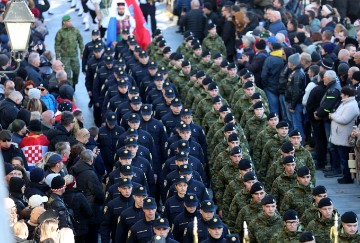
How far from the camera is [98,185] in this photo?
12266mm

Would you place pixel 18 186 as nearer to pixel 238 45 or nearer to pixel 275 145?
pixel 275 145

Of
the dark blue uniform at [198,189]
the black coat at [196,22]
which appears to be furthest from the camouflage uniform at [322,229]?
the black coat at [196,22]

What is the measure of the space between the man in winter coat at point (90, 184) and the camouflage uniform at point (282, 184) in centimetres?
223

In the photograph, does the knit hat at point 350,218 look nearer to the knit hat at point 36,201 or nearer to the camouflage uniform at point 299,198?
the camouflage uniform at point 299,198

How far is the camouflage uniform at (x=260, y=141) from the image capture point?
14.4 meters

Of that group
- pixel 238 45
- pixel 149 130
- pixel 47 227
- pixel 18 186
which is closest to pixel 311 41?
pixel 238 45

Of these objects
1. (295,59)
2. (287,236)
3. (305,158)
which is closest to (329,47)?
(295,59)

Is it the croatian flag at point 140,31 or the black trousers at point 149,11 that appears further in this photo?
the black trousers at point 149,11

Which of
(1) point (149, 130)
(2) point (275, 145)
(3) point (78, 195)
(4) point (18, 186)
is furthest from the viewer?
(1) point (149, 130)

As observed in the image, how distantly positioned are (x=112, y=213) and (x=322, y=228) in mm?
2648

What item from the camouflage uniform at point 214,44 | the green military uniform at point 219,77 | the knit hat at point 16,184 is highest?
the knit hat at point 16,184

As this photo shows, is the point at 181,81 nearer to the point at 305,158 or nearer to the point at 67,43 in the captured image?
the point at 67,43

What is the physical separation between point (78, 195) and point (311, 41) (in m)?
10.2

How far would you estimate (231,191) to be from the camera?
12.2 meters
